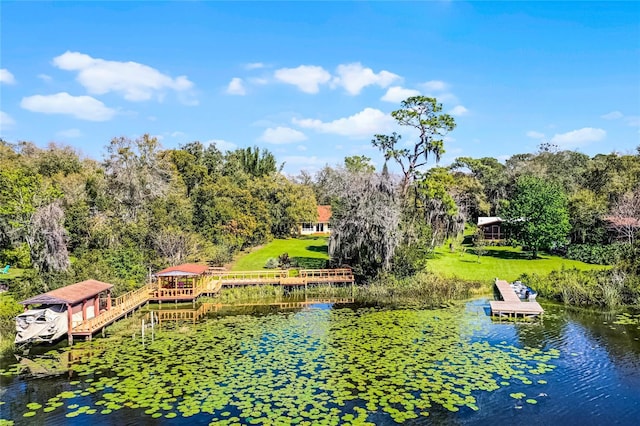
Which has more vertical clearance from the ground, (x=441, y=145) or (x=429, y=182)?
(x=441, y=145)

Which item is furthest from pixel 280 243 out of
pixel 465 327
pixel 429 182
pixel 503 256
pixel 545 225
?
pixel 465 327

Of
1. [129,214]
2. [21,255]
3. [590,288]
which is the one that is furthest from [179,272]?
[590,288]

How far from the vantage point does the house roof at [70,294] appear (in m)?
18.3

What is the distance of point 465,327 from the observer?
2006 centimetres

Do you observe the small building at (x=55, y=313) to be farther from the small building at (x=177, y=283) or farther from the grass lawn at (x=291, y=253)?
the grass lawn at (x=291, y=253)

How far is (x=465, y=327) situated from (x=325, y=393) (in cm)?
918

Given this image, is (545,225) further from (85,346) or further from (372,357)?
(85,346)

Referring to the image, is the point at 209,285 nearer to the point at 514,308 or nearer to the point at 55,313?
the point at 55,313

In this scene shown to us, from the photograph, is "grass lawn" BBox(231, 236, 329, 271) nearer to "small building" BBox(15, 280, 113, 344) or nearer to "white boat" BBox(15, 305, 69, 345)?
"small building" BBox(15, 280, 113, 344)

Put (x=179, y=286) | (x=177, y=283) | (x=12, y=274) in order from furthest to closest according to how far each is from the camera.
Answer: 1. (x=12, y=274)
2. (x=179, y=286)
3. (x=177, y=283)

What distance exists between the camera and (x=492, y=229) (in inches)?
2039

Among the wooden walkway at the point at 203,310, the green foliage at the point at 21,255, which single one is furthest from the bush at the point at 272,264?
the green foliage at the point at 21,255

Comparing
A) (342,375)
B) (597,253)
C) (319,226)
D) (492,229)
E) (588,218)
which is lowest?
(342,375)

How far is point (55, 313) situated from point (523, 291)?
22.9m
